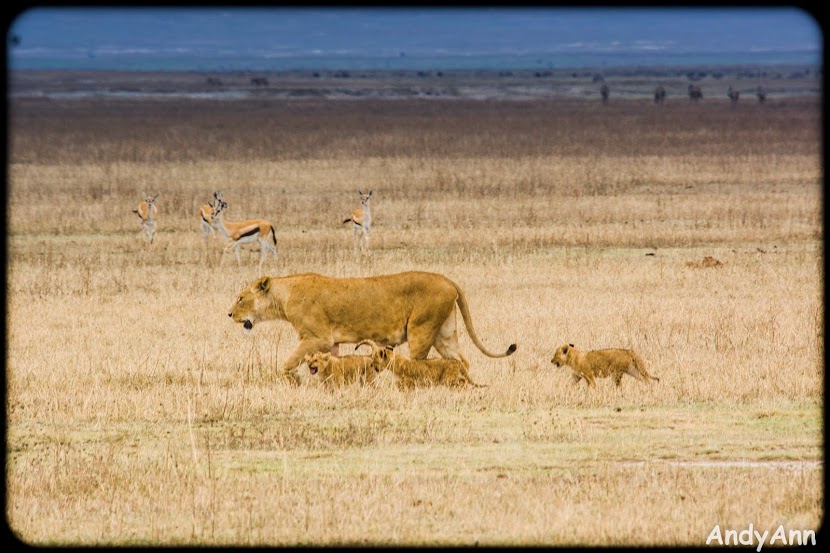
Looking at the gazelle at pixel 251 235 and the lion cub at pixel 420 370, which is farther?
the gazelle at pixel 251 235

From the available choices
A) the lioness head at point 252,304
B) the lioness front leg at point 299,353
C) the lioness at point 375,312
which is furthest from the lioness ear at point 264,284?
the lioness front leg at point 299,353

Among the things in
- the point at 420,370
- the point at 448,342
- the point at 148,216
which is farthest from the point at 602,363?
the point at 148,216

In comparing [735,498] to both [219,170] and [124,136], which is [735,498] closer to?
[219,170]

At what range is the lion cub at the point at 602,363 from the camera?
11609 millimetres

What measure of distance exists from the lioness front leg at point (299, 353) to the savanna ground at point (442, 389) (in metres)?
0.11

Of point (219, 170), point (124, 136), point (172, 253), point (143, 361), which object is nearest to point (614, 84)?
point (124, 136)

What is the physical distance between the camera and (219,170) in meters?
38.8

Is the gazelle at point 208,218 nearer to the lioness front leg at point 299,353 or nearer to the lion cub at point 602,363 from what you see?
the lioness front leg at point 299,353

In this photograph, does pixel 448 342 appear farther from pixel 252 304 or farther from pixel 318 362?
pixel 252 304

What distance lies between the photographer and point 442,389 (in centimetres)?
1144

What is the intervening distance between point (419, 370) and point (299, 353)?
100 cm

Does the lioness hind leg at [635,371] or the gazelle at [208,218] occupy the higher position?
the gazelle at [208,218]

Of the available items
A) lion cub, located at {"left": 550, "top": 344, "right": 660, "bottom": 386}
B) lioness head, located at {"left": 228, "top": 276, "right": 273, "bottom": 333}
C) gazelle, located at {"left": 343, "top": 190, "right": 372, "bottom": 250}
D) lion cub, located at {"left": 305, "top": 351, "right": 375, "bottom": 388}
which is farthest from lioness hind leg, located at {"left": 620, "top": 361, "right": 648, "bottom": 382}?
gazelle, located at {"left": 343, "top": 190, "right": 372, "bottom": 250}

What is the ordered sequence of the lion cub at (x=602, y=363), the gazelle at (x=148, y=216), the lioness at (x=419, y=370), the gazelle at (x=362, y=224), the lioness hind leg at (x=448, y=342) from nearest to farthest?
the lioness at (x=419, y=370)
the lion cub at (x=602, y=363)
the lioness hind leg at (x=448, y=342)
the gazelle at (x=362, y=224)
the gazelle at (x=148, y=216)
